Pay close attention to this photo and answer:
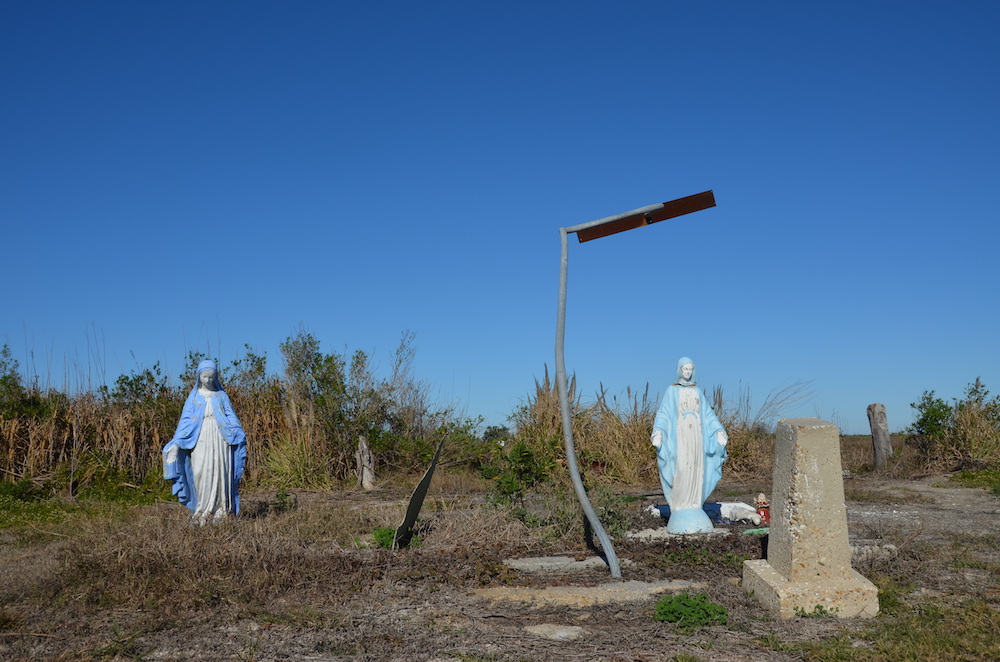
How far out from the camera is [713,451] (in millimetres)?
8227

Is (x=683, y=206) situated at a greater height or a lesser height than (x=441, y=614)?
greater

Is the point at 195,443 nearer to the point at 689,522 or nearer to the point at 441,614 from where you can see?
the point at 441,614

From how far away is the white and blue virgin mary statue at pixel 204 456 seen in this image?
27.8 ft

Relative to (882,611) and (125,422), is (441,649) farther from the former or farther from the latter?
(125,422)

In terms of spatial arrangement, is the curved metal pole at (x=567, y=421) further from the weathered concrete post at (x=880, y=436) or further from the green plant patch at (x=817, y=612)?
the weathered concrete post at (x=880, y=436)

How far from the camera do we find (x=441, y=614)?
519 cm

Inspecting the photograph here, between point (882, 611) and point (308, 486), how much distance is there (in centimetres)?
1008

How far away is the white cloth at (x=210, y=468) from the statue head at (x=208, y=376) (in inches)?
10.7

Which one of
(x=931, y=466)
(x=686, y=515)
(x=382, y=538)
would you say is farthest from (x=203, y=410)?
(x=931, y=466)

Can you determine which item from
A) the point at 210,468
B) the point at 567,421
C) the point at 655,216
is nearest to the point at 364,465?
the point at 210,468

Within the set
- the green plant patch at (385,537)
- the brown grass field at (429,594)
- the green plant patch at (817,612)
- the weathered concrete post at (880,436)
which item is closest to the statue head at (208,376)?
the brown grass field at (429,594)

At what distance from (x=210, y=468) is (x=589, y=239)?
5.01 m

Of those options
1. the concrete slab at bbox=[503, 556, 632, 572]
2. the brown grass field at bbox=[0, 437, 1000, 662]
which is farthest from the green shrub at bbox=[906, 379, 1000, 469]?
the concrete slab at bbox=[503, 556, 632, 572]

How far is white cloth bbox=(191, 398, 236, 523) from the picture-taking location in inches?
334
